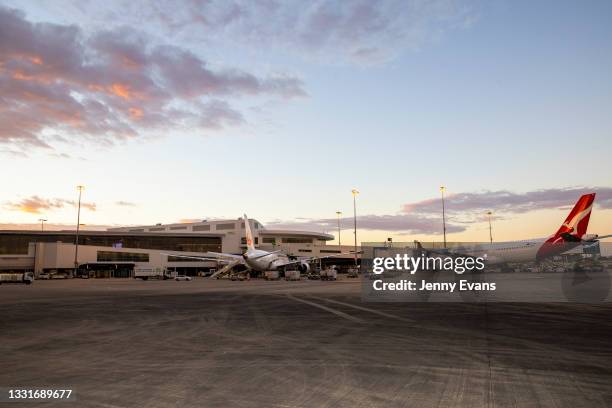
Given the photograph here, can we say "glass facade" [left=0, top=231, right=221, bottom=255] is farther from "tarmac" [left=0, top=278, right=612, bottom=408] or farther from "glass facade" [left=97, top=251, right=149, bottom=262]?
"tarmac" [left=0, top=278, right=612, bottom=408]

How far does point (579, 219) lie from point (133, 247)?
138749mm

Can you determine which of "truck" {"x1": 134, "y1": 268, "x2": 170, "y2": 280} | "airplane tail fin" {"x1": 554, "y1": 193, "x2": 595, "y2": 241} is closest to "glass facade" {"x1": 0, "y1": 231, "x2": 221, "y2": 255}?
"truck" {"x1": 134, "y1": 268, "x2": 170, "y2": 280}

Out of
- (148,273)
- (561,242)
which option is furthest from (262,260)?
(561,242)

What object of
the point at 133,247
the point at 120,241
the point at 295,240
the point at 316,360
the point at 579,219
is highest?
the point at 295,240

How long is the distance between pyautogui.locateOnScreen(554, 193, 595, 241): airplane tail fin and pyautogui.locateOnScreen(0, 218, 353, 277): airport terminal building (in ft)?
289

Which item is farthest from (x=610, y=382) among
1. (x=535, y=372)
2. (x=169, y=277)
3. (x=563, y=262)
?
(x=563, y=262)

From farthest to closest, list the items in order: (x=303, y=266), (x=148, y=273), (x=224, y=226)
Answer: (x=224, y=226), (x=148, y=273), (x=303, y=266)

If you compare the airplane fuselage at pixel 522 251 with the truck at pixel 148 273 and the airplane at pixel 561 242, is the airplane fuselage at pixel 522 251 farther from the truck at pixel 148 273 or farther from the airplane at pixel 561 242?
the truck at pixel 148 273

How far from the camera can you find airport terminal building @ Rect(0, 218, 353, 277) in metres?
117

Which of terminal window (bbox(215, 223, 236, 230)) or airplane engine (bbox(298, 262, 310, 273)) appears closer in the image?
airplane engine (bbox(298, 262, 310, 273))

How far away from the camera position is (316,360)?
445 inches

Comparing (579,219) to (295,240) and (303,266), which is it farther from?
(295,240)

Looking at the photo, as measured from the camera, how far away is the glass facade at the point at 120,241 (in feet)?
452

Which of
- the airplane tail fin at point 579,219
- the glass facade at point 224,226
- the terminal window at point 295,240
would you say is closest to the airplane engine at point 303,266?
the airplane tail fin at point 579,219
